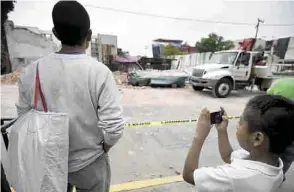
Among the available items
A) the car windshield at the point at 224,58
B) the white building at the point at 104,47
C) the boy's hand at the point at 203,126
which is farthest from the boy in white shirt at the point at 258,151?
the white building at the point at 104,47

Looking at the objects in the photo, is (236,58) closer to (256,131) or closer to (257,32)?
(256,131)

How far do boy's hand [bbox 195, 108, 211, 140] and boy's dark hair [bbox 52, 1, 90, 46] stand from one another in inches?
30.7

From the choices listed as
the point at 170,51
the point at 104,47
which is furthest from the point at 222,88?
the point at 170,51

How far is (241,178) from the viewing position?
104 cm

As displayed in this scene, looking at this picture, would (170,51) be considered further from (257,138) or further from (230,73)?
(257,138)

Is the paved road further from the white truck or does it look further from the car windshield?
the car windshield

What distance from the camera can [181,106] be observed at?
7.63 metres

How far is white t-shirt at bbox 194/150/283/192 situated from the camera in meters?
1.03

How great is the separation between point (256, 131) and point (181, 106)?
6.56 m

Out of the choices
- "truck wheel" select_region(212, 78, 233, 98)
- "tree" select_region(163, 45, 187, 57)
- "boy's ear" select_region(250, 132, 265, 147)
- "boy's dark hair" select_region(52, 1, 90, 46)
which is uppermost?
"boy's dark hair" select_region(52, 1, 90, 46)

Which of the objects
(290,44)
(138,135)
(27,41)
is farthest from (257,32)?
(138,135)

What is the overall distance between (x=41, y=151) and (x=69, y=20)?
688mm

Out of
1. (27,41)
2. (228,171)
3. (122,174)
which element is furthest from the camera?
(27,41)

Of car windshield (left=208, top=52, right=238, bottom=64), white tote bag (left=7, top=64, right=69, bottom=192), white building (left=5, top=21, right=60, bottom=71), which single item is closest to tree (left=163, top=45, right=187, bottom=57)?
white building (left=5, top=21, right=60, bottom=71)
